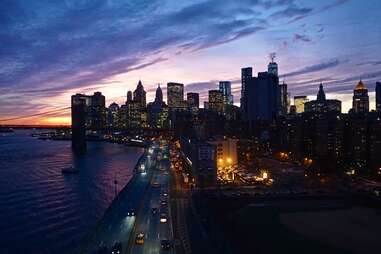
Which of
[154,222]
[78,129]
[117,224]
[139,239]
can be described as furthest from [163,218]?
[78,129]

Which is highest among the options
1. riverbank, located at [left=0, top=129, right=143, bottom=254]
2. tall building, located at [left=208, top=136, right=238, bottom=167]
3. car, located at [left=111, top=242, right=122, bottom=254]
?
tall building, located at [left=208, top=136, right=238, bottom=167]

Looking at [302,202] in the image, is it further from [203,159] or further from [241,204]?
[203,159]

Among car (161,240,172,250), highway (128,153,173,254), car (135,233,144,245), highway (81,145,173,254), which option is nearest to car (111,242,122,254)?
highway (81,145,173,254)

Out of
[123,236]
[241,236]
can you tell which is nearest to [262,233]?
[241,236]

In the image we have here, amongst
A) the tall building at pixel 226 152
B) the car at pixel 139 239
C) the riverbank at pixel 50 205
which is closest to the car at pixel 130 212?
the riverbank at pixel 50 205

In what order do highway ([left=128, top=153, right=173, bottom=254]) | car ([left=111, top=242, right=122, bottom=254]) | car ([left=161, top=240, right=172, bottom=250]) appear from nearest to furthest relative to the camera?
car ([left=111, top=242, right=122, bottom=254])
car ([left=161, top=240, right=172, bottom=250])
highway ([left=128, top=153, right=173, bottom=254])

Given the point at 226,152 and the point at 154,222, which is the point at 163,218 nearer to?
the point at 154,222

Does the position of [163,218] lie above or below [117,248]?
above

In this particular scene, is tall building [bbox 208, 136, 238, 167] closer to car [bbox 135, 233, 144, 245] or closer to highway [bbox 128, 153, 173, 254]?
highway [bbox 128, 153, 173, 254]

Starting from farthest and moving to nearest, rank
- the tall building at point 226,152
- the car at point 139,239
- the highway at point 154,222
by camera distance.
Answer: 1. the tall building at point 226,152
2. the car at point 139,239
3. the highway at point 154,222

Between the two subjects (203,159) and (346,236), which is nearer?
(346,236)

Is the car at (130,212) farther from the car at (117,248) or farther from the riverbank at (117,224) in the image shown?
the car at (117,248)
